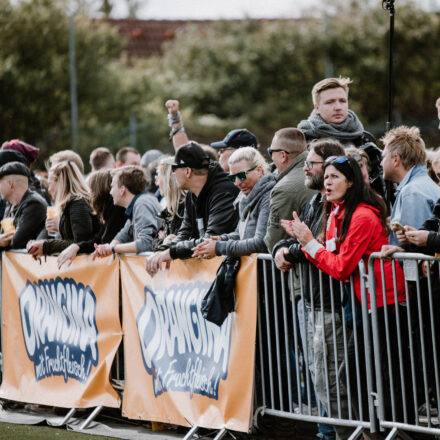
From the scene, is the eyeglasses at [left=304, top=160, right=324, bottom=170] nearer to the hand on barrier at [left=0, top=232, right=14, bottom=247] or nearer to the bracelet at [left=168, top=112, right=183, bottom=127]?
the bracelet at [left=168, top=112, right=183, bottom=127]

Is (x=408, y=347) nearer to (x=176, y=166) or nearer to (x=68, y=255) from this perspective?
(x=176, y=166)

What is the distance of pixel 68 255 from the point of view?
7.51 metres

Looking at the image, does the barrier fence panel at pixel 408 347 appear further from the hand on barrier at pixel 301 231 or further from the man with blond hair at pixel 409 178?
the hand on barrier at pixel 301 231

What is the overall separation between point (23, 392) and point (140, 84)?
98.0ft

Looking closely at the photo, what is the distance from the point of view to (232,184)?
6875 mm

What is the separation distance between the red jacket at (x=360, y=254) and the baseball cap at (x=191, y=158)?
63.8 inches

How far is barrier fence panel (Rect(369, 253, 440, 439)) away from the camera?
205 inches

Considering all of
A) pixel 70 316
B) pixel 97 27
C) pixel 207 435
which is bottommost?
pixel 207 435

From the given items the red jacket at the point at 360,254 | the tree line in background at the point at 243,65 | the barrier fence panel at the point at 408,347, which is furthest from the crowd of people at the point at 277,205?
the tree line in background at the point at 243,65

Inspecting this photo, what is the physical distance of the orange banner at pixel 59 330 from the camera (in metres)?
7.30

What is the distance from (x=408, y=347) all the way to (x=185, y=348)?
188cm

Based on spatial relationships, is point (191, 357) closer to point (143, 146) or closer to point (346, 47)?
point (143, 146)

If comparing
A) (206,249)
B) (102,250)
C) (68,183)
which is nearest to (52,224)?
(68,183)

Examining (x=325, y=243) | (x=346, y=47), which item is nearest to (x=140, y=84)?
(x=346, y=47)
